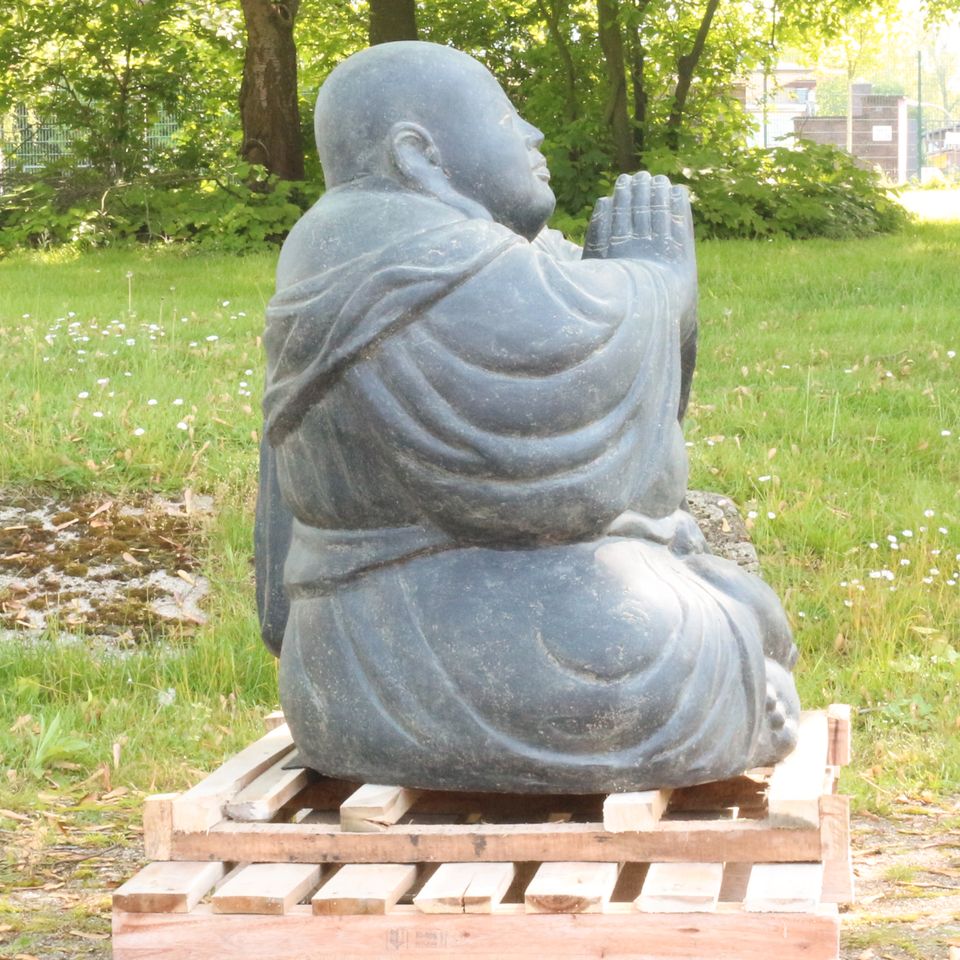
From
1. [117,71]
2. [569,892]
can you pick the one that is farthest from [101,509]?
[117,71]

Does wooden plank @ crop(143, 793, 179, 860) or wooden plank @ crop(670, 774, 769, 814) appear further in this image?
wooden plank @ crop(670, 774, 769, 814)

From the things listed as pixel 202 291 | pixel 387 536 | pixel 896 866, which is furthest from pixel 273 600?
pixel 202 291

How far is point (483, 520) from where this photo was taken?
10.9ft

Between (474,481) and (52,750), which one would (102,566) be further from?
(474,481)

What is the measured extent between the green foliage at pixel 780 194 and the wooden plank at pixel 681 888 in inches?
459

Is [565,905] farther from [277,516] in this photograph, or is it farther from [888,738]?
[888,738]

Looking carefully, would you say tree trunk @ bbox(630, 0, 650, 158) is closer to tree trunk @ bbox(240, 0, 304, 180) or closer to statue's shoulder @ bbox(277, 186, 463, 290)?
tree trunk @ bbox(240, 0, 304, 180)

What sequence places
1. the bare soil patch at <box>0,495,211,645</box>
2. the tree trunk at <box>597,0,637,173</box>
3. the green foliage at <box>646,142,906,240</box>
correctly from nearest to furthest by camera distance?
the bare soil patch at <box>0,495,211,645</box> → the green foliage at <box>646,142,906,240</box> → the tree trunk at <box>597,0,637,173</box>

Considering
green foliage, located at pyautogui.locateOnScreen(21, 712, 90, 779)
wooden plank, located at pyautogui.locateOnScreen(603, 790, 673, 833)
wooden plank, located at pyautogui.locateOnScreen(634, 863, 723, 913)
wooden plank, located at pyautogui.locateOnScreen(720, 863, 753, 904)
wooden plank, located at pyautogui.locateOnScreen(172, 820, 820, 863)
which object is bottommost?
green foliage, located at pyautogui.locateOnScreen(21, 712, 90, 779)

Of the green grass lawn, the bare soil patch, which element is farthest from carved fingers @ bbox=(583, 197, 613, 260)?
the bare soil patch

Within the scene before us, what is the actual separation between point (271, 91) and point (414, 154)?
38.3 feet

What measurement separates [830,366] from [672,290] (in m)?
5.57

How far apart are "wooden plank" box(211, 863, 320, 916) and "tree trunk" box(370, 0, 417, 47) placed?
39.3 feet

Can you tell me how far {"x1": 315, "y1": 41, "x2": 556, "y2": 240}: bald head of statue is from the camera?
3445 millimetres
